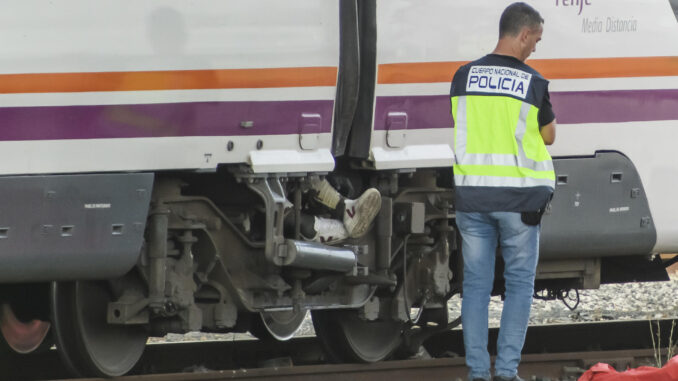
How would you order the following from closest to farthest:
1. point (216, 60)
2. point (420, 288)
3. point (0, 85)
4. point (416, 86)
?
point (0, 85) → point (216, 60) → point (416, 86) → point (420, 288)

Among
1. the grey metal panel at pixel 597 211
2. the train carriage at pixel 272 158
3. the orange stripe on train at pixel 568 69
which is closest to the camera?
the train carriage at pixel 272 158

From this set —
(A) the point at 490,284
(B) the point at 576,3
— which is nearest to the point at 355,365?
(A) the point at 490,284

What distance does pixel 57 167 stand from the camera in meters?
6.88

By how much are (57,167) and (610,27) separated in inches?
135

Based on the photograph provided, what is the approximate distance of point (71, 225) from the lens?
272 inches

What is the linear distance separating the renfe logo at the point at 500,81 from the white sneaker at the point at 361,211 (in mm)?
1095

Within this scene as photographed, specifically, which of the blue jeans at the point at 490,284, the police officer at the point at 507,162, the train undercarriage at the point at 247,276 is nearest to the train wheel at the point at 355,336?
the train undercarriage at the point at 247,276

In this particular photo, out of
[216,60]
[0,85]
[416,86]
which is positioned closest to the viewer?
[0,85]

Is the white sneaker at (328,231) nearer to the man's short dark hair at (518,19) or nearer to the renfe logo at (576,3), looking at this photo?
the man's short dark hair at (518,19)

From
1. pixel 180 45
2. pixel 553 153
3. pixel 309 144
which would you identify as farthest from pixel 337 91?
pixel 553 153

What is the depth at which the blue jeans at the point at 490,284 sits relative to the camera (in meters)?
7.18

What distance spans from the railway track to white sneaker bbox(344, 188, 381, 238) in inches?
34.9

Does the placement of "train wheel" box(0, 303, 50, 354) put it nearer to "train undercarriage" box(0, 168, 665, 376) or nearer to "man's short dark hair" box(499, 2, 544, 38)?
"train undercarriage" box(0, 168, 665, 376)

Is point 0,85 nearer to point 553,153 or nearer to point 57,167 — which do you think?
point 57,167
